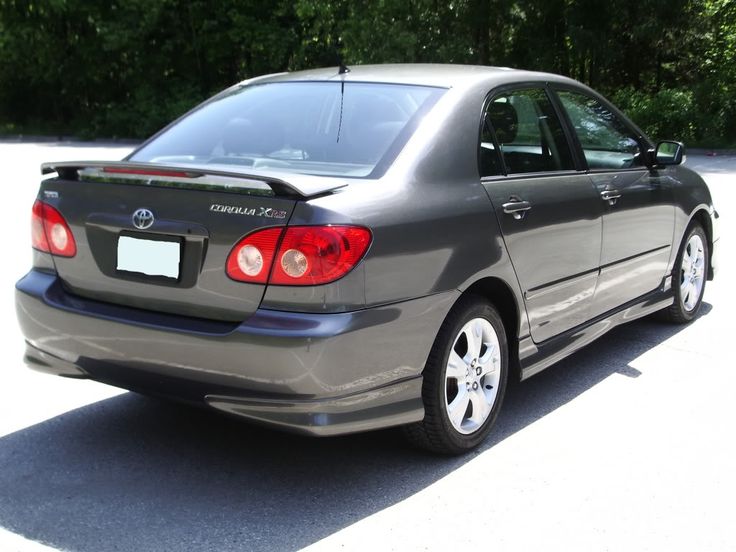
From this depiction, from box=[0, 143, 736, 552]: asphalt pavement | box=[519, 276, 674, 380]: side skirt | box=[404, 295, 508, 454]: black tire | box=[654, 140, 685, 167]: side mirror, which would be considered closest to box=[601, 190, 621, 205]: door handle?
box=[519, 276, 674, 380]: side skirt

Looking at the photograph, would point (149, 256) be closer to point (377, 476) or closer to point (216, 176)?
point (216, 176)

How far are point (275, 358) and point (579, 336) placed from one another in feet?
6.65

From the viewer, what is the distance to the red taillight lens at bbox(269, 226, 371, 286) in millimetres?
3254

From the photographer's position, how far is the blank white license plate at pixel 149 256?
349 cm

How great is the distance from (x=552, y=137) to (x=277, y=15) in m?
29.9

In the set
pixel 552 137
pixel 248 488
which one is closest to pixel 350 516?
pixel 248 488

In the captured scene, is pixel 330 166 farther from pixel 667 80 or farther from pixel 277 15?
pixel 277 15

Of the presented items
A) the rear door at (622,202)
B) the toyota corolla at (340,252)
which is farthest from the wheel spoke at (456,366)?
the rear door at (622,202)

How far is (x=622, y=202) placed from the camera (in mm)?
5027

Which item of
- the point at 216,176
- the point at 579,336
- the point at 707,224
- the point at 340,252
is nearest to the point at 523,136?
the point at 579,336

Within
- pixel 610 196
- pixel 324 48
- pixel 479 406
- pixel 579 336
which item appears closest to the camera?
pixel 479 406

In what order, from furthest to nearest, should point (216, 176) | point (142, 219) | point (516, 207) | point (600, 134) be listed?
point (600, 134), point (516, 207), point (142, 219), point (216, 176)

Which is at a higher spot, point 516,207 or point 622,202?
point 516,207

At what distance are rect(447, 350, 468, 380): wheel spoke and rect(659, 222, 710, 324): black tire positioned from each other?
2.52m
